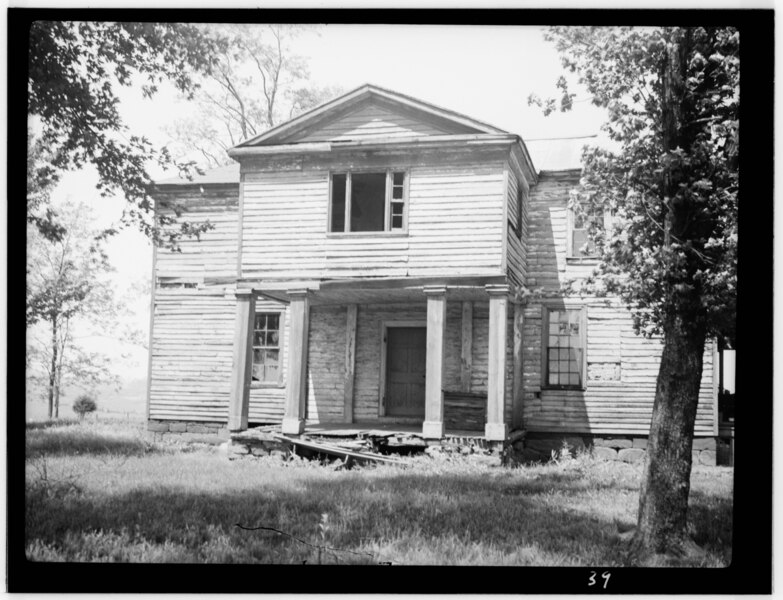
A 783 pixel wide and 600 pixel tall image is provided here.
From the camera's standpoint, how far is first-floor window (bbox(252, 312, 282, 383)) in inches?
497

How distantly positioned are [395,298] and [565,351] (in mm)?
3008

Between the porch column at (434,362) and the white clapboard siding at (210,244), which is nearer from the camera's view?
the porch column at (434,362)

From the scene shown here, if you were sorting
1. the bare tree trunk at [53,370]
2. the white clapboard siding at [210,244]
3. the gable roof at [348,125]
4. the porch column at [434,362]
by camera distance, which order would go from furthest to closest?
the white clapboard siding at [210,244] → the porch column at [434,362] → the gable roof at [348,125] → the bare tree trunk at [53,370]

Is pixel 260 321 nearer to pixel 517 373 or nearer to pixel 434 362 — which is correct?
pixel 434 362

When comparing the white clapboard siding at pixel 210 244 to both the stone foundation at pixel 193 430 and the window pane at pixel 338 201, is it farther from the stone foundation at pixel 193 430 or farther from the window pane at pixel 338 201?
the stone foundation at pixel 193 430

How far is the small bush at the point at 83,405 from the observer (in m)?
6.82

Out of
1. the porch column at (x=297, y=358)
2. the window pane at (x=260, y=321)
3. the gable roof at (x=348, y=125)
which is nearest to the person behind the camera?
the gable roof at (x=348, y=125)

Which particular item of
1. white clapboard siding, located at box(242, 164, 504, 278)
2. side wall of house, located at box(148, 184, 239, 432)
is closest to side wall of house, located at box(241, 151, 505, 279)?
white clapboard siding, located at box(242, 164, 504, 278)

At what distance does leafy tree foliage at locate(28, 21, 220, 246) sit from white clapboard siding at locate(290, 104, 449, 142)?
139 inches

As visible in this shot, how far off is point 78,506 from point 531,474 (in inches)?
204

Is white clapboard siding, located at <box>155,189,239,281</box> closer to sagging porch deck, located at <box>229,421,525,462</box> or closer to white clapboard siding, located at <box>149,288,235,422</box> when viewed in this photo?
white clapboard siding, located at <box>149,288,235,422</box>

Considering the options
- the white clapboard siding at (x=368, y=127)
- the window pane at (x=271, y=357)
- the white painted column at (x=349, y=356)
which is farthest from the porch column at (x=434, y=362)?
the window pane at (x=271, y=357)

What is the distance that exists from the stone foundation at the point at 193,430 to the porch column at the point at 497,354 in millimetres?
4935

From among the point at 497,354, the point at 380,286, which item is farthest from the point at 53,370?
the point at 497,354
